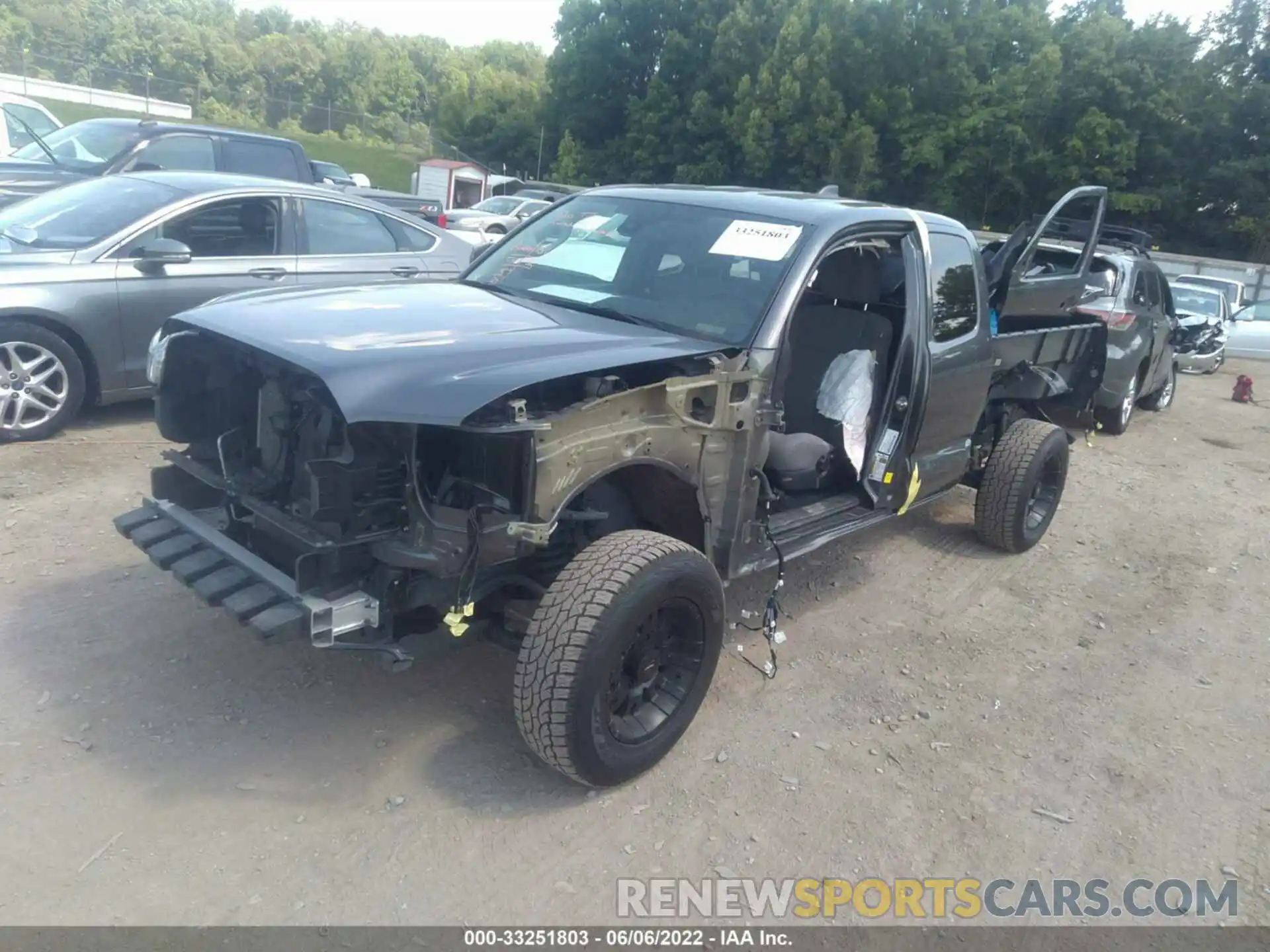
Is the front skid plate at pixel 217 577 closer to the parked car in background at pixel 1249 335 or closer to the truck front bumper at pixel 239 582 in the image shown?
the truck front bumper at pixel 239 582

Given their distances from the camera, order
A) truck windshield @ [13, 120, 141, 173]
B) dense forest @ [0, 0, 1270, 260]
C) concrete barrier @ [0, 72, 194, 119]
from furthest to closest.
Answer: concrete barrier @ [0, 72, 194, 119], dense forest @ [0, 0, 1270, 260], truck windshield @ [13, 120, 141, 173]

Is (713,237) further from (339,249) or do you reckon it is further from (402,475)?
(339,249)

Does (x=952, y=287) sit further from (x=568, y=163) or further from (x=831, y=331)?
(x=568, y=163)

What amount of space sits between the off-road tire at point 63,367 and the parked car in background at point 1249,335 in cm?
1788

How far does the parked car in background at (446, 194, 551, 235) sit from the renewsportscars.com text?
17.3 m

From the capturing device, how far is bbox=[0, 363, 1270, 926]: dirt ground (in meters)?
2.98

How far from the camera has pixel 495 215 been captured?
25.4 metres

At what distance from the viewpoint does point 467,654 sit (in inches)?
170

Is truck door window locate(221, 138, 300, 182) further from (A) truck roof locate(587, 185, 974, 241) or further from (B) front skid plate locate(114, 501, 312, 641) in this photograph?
(B) front skid plate locate(114, 501, 312, 641)

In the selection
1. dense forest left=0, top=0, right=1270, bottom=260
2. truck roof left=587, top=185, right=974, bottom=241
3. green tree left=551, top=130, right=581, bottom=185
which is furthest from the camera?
green tree left=551, top=130, right=581, bottom=185

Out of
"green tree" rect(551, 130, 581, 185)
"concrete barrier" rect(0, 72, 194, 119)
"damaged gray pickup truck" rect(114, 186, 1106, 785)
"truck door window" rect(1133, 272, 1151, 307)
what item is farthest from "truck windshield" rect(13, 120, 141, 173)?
"green tree" rect(551, 130, 581, 185)

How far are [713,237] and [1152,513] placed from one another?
16.2 feet

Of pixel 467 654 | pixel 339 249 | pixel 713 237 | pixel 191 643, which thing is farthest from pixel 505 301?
pixel 339 249

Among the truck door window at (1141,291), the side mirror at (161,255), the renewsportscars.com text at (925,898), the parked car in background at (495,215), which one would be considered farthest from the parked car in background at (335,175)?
the renewsportscars.com text at (925,898)
